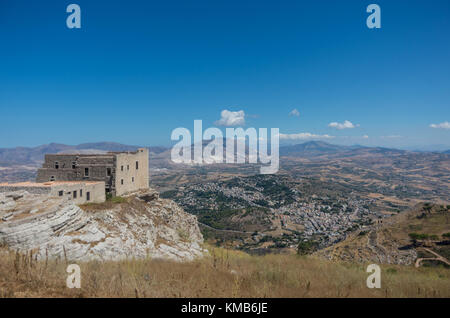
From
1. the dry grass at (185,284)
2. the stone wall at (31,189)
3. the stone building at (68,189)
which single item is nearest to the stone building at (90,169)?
the stone building at (68,189)

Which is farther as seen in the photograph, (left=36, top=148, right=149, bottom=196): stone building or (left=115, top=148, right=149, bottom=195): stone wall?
(left=115, top=148, right=149, bottom=195): stone wall

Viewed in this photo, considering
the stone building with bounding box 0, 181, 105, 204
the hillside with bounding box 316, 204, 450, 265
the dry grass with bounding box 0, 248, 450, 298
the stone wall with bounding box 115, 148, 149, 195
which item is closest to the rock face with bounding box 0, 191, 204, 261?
the stone building with bounding box 0, 181, 105, 204

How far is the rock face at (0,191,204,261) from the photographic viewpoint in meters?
11.1

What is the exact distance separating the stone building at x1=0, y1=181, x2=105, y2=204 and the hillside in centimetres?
2336

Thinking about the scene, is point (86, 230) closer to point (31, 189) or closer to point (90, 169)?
point (31, 189)

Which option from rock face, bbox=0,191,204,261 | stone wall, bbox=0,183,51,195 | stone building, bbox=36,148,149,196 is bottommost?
rock face, bbox=0,191,204,261

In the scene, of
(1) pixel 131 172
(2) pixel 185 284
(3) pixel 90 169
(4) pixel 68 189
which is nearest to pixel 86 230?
(4) pixel 68 189

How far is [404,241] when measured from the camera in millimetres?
28812

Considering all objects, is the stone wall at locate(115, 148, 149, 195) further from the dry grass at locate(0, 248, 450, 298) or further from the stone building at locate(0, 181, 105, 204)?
the dry grass at locate(0, 248, 450, 298)

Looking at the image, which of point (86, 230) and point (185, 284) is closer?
point (185, 284)

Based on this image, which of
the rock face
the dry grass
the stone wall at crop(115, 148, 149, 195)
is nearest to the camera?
the dry grass

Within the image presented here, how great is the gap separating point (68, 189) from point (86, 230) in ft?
21.8
